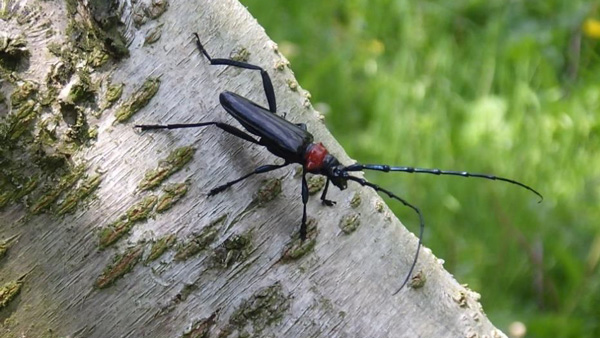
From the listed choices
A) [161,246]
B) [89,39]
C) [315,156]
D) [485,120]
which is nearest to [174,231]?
[161,246]

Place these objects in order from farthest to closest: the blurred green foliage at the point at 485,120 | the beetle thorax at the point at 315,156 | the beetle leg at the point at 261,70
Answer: the blurred green foliage at the point at 485,120 < the beetle thorax at the point at 315,156 < the beetle leg at the point at 261,70

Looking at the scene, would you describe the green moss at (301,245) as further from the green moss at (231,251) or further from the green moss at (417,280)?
the green moss at (417,280)

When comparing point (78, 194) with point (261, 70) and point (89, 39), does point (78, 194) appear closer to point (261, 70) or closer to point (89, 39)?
point (89, 39)

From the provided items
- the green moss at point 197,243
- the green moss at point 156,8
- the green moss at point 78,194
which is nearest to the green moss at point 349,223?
the green moss at point 197,243

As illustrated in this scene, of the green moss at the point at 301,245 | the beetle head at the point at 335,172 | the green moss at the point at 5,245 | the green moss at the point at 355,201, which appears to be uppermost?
the beetle head at the point at 335,172

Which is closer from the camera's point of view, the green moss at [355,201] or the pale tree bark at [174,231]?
the pale tree bark at [174,231]

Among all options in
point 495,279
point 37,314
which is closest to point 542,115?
point 495,279

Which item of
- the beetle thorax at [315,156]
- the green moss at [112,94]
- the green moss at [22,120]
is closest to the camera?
the green moss at [22,120]

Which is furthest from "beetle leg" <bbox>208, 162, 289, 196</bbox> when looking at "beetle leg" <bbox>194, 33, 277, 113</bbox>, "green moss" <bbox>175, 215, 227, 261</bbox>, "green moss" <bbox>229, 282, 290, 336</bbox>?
"green moss" <bbox>229, 282, 290, 336</bbox>
